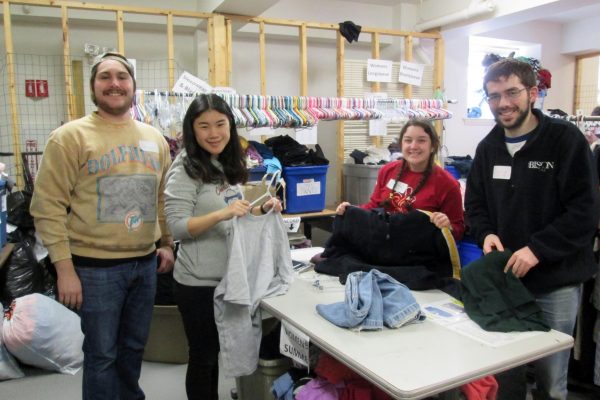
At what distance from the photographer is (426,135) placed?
2.34 metres

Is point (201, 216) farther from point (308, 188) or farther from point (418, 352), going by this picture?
point (308, 188)

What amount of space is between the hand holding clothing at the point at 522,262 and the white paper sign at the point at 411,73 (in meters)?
3.40

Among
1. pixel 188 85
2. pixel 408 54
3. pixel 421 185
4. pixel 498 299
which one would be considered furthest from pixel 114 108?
pixel 408 54

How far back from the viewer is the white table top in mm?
1287

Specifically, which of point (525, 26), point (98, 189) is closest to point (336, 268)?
point (98, 189)

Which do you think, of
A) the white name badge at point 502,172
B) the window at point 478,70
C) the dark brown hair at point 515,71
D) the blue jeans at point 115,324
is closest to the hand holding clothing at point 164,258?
the blue jeans at point 115,324

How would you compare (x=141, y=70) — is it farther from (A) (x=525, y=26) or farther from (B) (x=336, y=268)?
A: (A) (x=525, y=26)

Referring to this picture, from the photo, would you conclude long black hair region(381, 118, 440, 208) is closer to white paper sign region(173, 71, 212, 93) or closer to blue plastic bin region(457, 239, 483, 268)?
blue plastic bin region(457, 239, 483, 268)

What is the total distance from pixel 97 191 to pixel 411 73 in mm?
3812

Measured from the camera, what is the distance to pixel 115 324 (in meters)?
1.83

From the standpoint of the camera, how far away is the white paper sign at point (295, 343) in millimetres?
1653

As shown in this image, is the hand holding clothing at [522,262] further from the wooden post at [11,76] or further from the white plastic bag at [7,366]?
the wooden post at [11,76]

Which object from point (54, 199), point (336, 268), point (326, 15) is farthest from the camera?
point (326, 15)

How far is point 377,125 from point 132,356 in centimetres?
345
